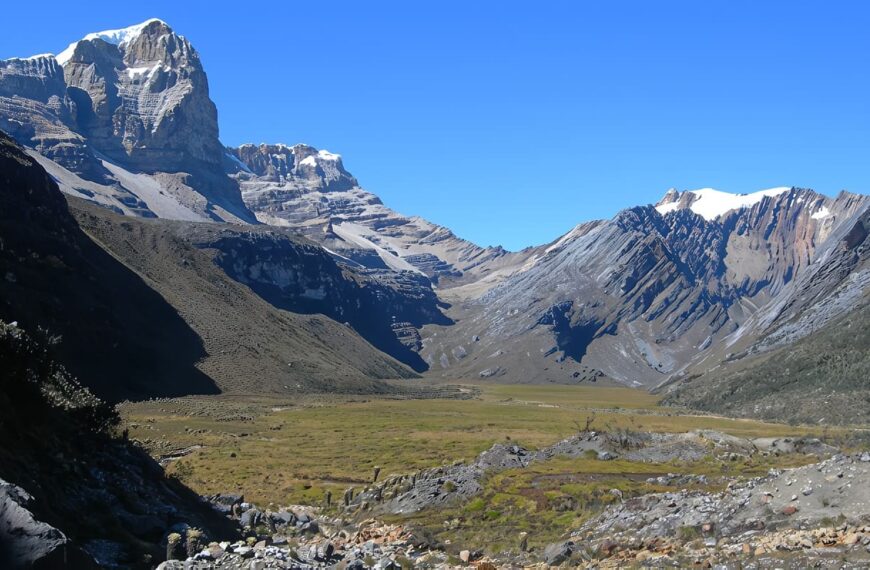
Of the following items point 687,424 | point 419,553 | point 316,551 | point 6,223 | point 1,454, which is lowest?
point 687,424

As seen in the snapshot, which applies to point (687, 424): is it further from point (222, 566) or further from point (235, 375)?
point (222, 566)

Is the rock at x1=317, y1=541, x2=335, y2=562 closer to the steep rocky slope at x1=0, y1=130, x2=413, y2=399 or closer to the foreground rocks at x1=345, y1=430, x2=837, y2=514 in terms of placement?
the foreground rocks at x1=345, y1=430, x2=837, y2=514

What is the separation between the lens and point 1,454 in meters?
21.3

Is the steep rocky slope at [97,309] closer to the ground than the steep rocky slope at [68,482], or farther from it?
farther from it

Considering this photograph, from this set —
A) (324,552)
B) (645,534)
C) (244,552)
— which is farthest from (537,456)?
(244,552)

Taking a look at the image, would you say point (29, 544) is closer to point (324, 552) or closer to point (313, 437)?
point (324, 552)

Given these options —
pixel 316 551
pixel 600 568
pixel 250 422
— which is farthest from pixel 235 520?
pixel 250 422

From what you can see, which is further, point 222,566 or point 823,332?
point 823,332

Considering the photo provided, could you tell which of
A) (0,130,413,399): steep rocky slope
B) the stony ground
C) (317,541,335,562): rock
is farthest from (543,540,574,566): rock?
(0,130,413,399): steep rocky slope

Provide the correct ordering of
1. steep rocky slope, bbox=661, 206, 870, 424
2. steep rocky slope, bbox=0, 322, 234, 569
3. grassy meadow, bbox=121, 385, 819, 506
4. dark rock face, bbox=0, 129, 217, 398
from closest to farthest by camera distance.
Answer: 1. steep rocky slope, bbox=0, 322, 234, 569
2. grassy meadow, bbox=121, 385, 819, 506
3. steep rocky slope, bbox=661, 206, 870, 424
4. dark rock face, bbox=0, 129, 217, 398

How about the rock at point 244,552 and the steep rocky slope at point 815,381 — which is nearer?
the rock at point 244,552

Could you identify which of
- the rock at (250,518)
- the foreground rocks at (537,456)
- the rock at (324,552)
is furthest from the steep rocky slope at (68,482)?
the foreground rocks at (537,456)

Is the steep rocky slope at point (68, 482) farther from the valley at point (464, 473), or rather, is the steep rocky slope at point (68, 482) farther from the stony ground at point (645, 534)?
the valley at point (464, 473)

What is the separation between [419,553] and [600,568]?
8.90 metres
